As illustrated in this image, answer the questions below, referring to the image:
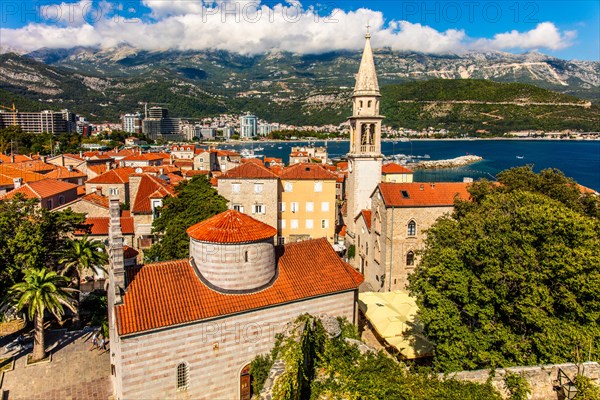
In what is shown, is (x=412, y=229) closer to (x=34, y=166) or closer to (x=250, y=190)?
(x=250, y=190)

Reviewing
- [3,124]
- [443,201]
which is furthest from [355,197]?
[3,124]

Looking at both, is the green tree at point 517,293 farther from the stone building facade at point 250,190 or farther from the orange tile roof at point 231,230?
the stone building facade at point 250,190

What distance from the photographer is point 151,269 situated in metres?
19.0

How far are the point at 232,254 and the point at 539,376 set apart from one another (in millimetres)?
12952

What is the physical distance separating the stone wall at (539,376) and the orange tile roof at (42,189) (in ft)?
148

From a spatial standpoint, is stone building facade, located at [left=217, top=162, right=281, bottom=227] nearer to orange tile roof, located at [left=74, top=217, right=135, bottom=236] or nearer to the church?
Result: orange tile roof, located at [left=74, top=217, right=135, bottom=236]

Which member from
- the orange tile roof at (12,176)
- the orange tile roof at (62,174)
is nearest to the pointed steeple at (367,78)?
the orange tile roof at (12,176)

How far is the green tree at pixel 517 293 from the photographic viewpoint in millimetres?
15469

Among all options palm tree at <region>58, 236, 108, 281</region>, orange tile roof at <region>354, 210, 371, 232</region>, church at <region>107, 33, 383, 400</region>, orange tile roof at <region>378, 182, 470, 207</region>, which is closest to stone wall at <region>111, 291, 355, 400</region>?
church at <region>107, 33, 383, 400</region>

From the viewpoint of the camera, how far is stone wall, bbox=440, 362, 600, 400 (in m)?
13.6

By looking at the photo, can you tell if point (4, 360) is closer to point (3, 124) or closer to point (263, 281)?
point (263, 281)

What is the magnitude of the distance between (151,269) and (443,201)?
79.9 ft

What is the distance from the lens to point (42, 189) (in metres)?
47.0

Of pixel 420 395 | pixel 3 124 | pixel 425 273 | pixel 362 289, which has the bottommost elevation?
pixel 362 289
